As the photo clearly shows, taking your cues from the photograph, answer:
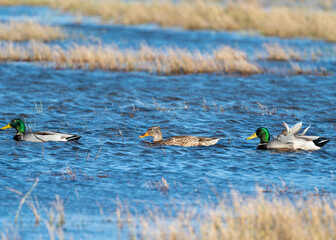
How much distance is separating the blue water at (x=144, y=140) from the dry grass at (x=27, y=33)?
5090 mm

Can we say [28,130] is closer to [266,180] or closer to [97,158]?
[97,158]

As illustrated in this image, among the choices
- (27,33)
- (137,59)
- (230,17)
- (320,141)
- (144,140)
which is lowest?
(144,140)

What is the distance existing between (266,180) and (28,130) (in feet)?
20.3

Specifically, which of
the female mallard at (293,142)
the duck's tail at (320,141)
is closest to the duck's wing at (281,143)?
the female mallard at (293,142)

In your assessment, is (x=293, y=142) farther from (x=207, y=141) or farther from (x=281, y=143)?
(x=207, y=141)

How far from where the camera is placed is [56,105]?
16703mm

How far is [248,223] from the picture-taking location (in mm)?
7406

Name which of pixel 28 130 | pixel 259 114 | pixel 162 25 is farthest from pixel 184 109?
pixel 162 25

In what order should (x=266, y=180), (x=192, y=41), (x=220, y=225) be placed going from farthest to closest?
(x=192, y=41) < (x=266, y=180) < (x=220, y=225)

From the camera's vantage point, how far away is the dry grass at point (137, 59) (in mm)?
21781

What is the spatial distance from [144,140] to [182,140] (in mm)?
1178

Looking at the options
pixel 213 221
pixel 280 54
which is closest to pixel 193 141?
pixel 213 221

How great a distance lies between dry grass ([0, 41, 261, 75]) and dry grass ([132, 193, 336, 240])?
44.9 ft

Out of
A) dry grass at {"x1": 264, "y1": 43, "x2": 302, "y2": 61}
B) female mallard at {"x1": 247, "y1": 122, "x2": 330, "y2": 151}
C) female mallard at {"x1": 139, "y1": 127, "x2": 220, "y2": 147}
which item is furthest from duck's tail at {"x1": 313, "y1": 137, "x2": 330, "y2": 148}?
dry grass at {"x1": 264, "y1": 43, "x2": 302, "y2": 61}
